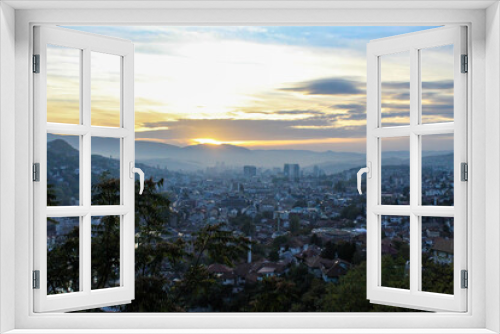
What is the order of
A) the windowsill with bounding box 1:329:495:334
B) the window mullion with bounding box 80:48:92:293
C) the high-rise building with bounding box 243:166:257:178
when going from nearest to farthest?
the windowsill with bounding box 1:329:495:334 → the window mullion with bounding box 80:48:92:293 → the high-rise building with bounding box 243:166:257:178

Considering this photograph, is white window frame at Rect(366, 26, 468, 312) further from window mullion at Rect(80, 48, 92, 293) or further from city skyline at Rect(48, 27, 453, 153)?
city skyline at Rect(48, 27, 453, 153)

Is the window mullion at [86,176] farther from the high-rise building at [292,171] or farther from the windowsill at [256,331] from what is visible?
the high-rise building at [292,171]

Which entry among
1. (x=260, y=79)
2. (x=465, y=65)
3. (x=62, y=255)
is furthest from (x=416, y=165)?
(x=62, y=255)

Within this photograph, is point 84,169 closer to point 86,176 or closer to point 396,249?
point 86,176

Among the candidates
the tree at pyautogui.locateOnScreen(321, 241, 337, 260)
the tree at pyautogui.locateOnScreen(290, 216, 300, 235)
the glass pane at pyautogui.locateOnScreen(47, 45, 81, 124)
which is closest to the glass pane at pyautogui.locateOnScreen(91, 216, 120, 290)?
the glass pane at pyautogui.locateOnScreen(47, 45, 81, 124)

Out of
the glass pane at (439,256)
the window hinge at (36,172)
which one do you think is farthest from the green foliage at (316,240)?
the window hinge at (36,172)

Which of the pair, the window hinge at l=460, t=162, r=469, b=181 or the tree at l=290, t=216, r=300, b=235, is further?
the tree at l=290, t=216, r=300, b=235

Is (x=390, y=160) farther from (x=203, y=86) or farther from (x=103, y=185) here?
(x=103, y=185)
